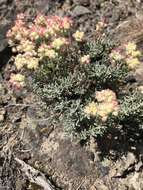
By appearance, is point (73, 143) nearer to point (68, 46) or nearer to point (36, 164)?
point (36, 164)

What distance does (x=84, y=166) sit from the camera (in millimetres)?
3953

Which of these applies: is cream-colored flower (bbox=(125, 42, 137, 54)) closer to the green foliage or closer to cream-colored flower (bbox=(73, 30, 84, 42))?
the green foliage

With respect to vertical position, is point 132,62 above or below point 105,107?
above

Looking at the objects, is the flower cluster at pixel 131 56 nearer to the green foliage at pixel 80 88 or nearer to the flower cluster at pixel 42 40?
the green foliage at pixel 80 88

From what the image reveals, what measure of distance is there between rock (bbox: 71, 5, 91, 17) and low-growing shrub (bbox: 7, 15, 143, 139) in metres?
1.12

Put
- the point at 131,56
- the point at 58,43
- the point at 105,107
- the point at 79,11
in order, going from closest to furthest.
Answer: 1. the point at 105,107
2. the point at 58,43
3. the point at 131,56
4. the point at 79,11

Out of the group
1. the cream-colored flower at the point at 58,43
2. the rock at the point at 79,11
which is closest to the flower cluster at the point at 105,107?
the cream-colored flower at the point at 58,43

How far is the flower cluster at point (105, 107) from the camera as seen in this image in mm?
3236

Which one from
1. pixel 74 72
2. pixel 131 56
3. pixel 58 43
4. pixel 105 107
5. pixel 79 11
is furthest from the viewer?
pixel 79 11

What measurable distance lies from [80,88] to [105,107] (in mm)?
611

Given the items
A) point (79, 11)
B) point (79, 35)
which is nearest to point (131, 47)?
point (79, 35)

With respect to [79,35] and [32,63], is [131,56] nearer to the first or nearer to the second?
[79,35]

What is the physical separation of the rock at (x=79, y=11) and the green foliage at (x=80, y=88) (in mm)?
1193

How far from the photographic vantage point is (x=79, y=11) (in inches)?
201
